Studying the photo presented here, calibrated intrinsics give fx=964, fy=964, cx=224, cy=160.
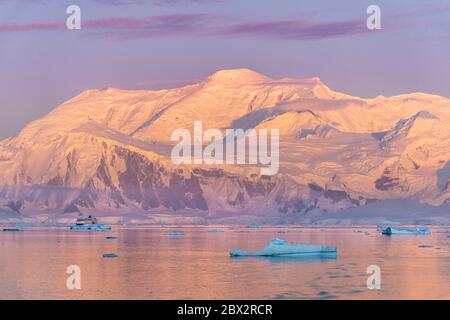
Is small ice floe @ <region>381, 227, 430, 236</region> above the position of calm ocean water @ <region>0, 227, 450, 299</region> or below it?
above

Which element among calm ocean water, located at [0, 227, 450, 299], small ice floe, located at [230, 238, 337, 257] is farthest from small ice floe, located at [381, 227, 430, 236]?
small ice floe, located at [230, 238, 337, 257]

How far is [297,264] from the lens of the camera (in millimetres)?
78312

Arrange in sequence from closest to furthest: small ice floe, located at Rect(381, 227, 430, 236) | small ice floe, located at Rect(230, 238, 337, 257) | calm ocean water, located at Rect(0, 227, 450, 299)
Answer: calm ocean water, located at Rect(0, 227, 450, 299) < small ice floe, located at Rect(230, 238, 337, 257) < small ice floe, located at Rect(381, 227, 430, 236)

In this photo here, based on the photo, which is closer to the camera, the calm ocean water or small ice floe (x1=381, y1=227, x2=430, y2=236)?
the calm ocean water

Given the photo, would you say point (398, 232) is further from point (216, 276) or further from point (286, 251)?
point (216, 276)

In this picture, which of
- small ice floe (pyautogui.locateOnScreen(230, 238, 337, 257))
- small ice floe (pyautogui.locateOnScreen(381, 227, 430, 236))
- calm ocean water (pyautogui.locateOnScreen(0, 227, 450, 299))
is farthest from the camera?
small ice floe (pyautogui.locateOnScreen(381, 227, 430, 236))

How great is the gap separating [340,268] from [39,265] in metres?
23.9

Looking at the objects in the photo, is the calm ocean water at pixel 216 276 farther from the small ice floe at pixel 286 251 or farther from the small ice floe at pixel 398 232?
the small ice floe at pixel 398 232

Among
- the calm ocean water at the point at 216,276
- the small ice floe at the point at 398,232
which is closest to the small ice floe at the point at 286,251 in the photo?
the calm ocean water at the point at 216,276

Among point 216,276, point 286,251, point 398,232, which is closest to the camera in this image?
point 216,276

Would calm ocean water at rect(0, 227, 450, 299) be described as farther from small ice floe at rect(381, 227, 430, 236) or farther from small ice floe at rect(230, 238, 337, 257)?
small ice floe at rect(381, 227, 430, 236)

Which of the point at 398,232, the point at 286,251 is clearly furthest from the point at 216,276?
the point at 398,232
